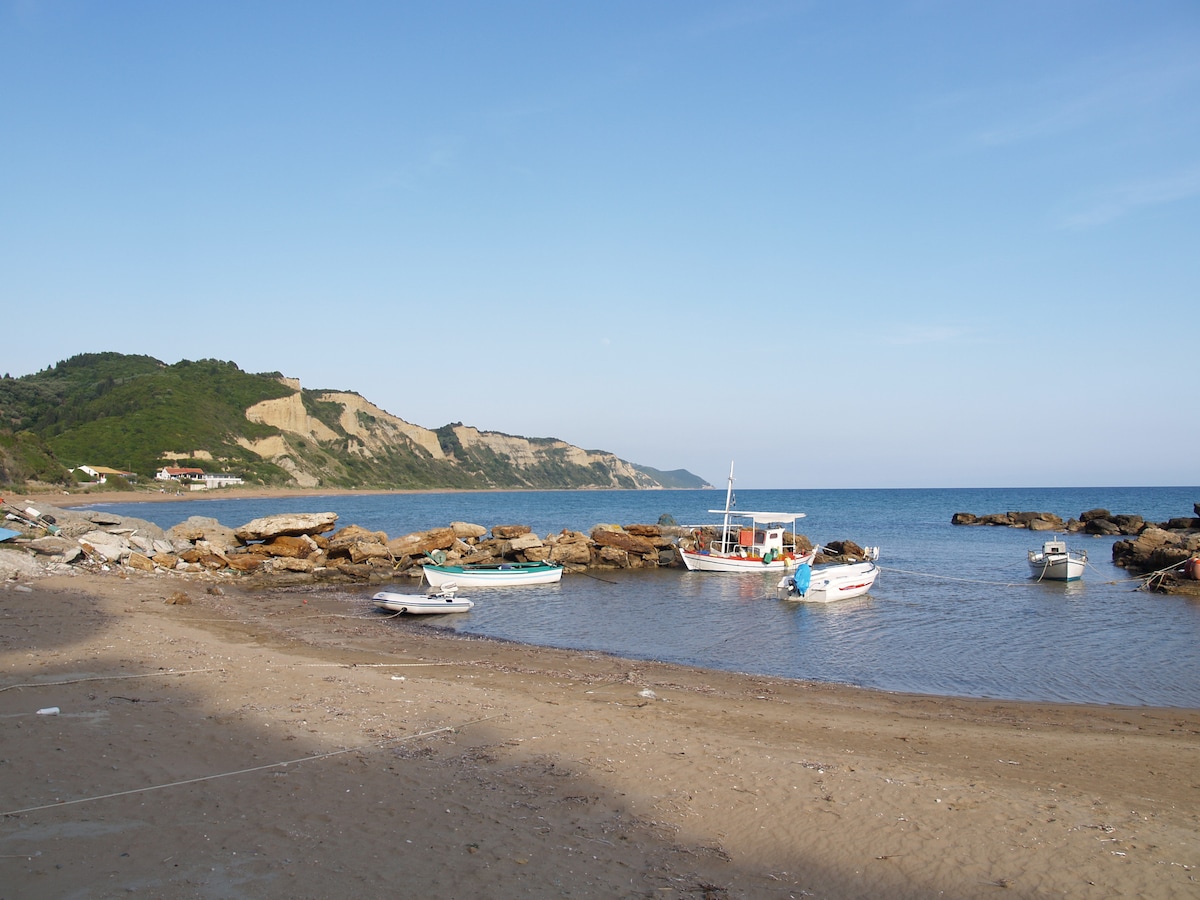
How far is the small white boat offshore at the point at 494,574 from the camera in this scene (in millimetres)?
27578

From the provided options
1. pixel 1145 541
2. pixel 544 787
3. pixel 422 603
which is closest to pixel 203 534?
pixel 422 603

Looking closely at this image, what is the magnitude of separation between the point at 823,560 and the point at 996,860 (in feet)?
114

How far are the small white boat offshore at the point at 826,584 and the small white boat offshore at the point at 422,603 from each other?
37.3ft

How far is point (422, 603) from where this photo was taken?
73.6ft

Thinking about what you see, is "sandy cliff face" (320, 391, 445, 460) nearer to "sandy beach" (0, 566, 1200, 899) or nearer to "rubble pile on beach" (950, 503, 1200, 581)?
"rubble pile on beach" (950, 503, 1200, 581)

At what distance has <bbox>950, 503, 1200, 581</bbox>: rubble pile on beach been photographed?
1260 inches

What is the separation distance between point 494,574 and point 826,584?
12129 millimetres

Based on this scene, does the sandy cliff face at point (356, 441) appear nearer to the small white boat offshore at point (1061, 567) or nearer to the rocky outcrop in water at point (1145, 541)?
the rocky outcrop in water at point (1145, 541)

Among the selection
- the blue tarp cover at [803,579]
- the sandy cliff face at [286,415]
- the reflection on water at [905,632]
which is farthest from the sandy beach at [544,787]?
the sandy cliff face at [286,415]

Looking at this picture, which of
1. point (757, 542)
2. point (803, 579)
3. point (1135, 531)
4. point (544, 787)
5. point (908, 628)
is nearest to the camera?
point (544, 787)

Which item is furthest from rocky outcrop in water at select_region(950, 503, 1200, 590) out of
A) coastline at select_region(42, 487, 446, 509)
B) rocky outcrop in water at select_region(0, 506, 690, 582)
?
coastline at select_region(42, 487, 446, 509)

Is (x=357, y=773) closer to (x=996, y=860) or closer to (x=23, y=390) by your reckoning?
(x=996, y=860)

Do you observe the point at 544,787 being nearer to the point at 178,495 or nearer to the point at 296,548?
the point at 296,548

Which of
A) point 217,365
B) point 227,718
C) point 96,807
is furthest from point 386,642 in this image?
point 217,365
